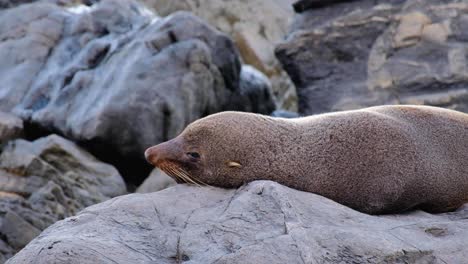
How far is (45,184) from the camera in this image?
8.57 m

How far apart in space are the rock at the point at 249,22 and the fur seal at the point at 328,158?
1006cm

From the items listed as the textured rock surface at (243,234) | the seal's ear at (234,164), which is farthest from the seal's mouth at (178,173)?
the textured rock surface at (243,234)

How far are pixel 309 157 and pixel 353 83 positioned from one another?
4.91 meters

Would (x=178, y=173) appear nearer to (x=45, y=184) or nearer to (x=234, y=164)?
(x=234, y=164)

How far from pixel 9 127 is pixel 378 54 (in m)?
4.60

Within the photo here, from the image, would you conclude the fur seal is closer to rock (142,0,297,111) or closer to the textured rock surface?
the textured rock surface

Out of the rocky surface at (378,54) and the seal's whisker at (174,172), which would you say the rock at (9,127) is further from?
the seal's whisker at (174,172)

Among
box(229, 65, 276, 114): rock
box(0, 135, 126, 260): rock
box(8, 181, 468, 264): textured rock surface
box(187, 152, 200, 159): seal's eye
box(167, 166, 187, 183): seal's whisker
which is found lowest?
box(229, 65, 276, 114): rock

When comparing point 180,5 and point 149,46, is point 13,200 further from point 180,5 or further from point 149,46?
point 180,5

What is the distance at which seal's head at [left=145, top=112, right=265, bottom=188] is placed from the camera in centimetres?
523

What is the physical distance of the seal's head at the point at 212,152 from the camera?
5.23 m

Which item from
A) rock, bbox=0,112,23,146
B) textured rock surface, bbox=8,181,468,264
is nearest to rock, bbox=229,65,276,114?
rock, bbox=0,112,23,146

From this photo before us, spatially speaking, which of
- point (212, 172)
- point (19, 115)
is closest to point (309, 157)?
point (212, 172)

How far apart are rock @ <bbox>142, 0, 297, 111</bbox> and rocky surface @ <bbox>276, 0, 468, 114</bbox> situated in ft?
16.6
